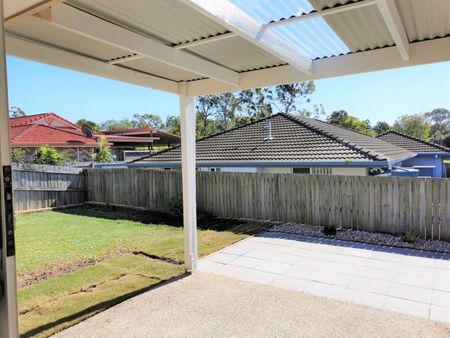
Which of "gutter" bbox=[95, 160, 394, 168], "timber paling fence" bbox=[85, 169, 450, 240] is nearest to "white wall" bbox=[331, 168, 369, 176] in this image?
"gutter" bbox=[95, 160, 394, 168]

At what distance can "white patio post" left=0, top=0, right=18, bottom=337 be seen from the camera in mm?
1380

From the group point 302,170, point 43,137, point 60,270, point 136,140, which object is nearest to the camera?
point 60,270

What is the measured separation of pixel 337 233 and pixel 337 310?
4104mm

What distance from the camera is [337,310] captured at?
4.39 m

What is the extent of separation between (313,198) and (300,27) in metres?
6.19

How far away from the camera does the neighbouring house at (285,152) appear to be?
391 inches

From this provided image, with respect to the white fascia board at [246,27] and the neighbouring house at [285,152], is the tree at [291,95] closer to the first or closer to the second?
the neighbouring house at [285,152]

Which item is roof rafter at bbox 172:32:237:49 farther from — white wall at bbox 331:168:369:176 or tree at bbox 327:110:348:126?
tree at bbox 327:110:348:126

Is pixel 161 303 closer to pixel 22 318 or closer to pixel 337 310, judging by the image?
pixel 22 318

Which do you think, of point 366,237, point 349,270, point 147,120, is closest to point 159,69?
point 349,270

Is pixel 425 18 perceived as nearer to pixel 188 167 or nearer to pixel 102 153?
pixel 188 167

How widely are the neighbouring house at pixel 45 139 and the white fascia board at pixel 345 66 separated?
51.3 ft

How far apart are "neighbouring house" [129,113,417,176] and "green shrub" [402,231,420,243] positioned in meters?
2.02

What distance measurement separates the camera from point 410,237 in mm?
7445
